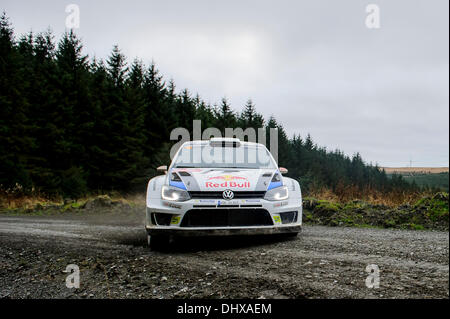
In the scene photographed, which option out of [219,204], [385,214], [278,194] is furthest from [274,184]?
[385,214]

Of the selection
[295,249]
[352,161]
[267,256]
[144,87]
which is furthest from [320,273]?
[352,161]

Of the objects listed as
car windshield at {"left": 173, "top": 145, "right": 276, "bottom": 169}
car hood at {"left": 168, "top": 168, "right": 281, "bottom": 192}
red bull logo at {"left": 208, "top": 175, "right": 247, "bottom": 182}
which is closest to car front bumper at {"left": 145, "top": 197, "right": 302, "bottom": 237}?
car hood at {"left": 168, "top": 168, "right": 281, "bottom": 192}

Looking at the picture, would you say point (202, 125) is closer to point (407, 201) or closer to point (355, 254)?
point (407, 201)

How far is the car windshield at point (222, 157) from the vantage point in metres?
5.59

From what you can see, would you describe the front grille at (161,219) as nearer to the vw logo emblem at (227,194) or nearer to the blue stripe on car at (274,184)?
the vw logo emblem at (227,194)

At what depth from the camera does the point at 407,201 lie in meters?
8.38

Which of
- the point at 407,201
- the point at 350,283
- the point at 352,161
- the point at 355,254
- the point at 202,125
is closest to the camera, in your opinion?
the point at 350,283

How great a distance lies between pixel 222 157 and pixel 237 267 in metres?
Result: 2.64

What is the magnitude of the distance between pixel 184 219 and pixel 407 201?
21.8 feet

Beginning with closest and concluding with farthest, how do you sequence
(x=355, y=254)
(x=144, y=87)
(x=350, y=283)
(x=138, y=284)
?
(x=350, y=283), (x=138, y=284), (x=355, y=254), (x=144, y=87)

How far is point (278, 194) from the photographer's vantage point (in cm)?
485

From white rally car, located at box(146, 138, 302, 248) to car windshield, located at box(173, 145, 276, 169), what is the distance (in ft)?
1.28

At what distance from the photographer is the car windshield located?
559 centimetres

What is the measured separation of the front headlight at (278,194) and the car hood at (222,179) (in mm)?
110
